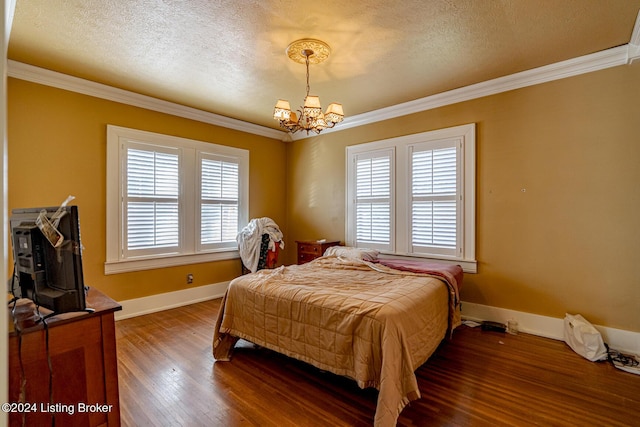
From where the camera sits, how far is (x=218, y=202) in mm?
4742

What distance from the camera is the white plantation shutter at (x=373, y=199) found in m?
4.34

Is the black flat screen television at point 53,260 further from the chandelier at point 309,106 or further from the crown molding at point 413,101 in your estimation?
the crown molding at point 413,101

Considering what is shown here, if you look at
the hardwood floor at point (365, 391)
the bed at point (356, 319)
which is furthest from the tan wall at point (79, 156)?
the bed at point (356, 319)

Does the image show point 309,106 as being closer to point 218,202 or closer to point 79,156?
point 218,202

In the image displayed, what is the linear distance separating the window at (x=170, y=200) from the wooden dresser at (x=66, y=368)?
7.96ft

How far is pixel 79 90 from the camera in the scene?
3.44 m

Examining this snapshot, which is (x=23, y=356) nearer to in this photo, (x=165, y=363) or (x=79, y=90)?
(x=165, y=363)

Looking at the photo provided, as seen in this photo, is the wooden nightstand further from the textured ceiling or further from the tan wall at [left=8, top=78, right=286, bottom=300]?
the textured ceiling

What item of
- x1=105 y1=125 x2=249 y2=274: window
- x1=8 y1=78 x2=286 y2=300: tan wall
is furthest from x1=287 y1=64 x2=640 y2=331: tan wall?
x1=8 y1=78 x2=286 y2=300: tan wall

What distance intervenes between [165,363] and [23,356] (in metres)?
1.61

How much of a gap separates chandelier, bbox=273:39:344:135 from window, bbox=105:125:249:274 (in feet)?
6.98

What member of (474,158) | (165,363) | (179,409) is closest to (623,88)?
(474,158)

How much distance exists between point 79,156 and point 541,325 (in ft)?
17.7

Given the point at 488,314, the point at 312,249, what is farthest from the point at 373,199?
the point at 488,314
